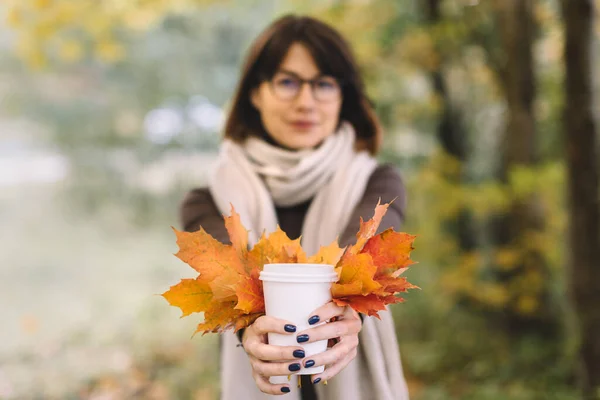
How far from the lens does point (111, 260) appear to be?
20.3 feet

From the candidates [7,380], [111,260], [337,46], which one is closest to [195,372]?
[7,380]

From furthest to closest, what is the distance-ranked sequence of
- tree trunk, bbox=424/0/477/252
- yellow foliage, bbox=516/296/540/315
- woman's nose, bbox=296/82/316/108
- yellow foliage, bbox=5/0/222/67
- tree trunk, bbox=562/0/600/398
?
tree trunk, bbox=424/0/477/252 → yellow foliage, bbox=516/296/540/315 → yellow foliage, bbox=5/0/222/67 → tree trunk, bbox=562/0/600/398 → woman's nose, bbox=296/82/316/108

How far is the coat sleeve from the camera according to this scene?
124cm

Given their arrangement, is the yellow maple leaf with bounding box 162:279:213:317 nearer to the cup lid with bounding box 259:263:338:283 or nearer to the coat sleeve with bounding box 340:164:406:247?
the cup lid with bounding box 259:263:338:283

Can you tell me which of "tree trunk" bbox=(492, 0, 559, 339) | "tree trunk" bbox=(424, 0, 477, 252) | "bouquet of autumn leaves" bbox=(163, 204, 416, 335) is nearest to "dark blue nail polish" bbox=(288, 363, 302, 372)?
"bouquet of autumn leaves" bbox=(163, 204, 416, 335)

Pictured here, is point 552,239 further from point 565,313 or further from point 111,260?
point 111,260

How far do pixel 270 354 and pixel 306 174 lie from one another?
23.6 inches

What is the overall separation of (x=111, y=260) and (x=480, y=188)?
4.36m

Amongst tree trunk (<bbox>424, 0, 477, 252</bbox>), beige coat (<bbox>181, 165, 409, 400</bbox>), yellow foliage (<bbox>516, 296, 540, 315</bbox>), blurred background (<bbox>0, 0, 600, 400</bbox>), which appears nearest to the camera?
beige coat (<bbox>181, 165, 409, 400</bbox>)

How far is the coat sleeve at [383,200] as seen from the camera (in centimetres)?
124

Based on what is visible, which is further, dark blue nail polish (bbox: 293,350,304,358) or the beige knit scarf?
the beige knit scarf

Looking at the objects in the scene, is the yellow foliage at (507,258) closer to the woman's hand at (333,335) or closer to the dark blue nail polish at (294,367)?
the woman's hand at (333,335)

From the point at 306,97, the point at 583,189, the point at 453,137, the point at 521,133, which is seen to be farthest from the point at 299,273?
the point at 453,137

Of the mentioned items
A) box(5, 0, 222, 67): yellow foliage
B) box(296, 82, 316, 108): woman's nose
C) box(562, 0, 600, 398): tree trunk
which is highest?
box(5, 0, 222, 67): yellow foliage
